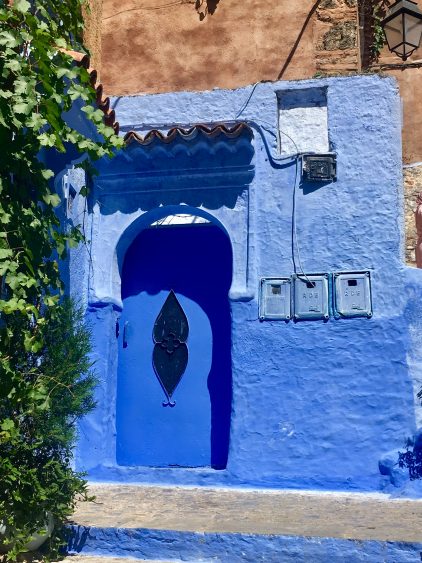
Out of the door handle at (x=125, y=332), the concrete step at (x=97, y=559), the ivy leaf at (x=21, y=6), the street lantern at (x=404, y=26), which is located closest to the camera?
the ivy leaf at (x=21, y=6)

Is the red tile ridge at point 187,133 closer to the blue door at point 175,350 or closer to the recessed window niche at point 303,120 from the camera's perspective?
the recessed window niche at point 303,120

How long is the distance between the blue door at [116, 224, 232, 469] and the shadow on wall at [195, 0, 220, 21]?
2.44m

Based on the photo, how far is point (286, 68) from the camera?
7.85 meters

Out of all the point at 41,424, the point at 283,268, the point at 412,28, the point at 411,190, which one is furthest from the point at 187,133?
the point at 411,190

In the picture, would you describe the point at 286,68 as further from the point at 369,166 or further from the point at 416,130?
the point at 416,130

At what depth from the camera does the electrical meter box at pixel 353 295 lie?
6.92m

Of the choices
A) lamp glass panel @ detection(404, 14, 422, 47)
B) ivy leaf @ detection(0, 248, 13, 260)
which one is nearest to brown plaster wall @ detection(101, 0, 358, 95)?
lamp glass panel @ detection(404, 14, 422, 47)

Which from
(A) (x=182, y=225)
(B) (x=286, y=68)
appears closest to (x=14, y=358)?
(A) (x=182, y=225)

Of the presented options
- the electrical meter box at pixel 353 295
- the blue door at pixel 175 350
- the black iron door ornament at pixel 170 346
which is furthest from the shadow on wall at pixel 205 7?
the electrical meter box at pixel 353 295

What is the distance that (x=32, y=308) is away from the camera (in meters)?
4.49

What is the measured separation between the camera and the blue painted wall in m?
6.77

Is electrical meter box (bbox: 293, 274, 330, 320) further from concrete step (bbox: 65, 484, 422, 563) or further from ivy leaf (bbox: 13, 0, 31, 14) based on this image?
ivy leaf (bbox: 13, 0, 31, 14)

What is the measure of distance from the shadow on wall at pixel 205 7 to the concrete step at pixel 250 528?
5.27m

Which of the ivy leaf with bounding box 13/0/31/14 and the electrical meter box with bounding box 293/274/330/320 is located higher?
the ivy leaf with bounding box 13/0/31/14
